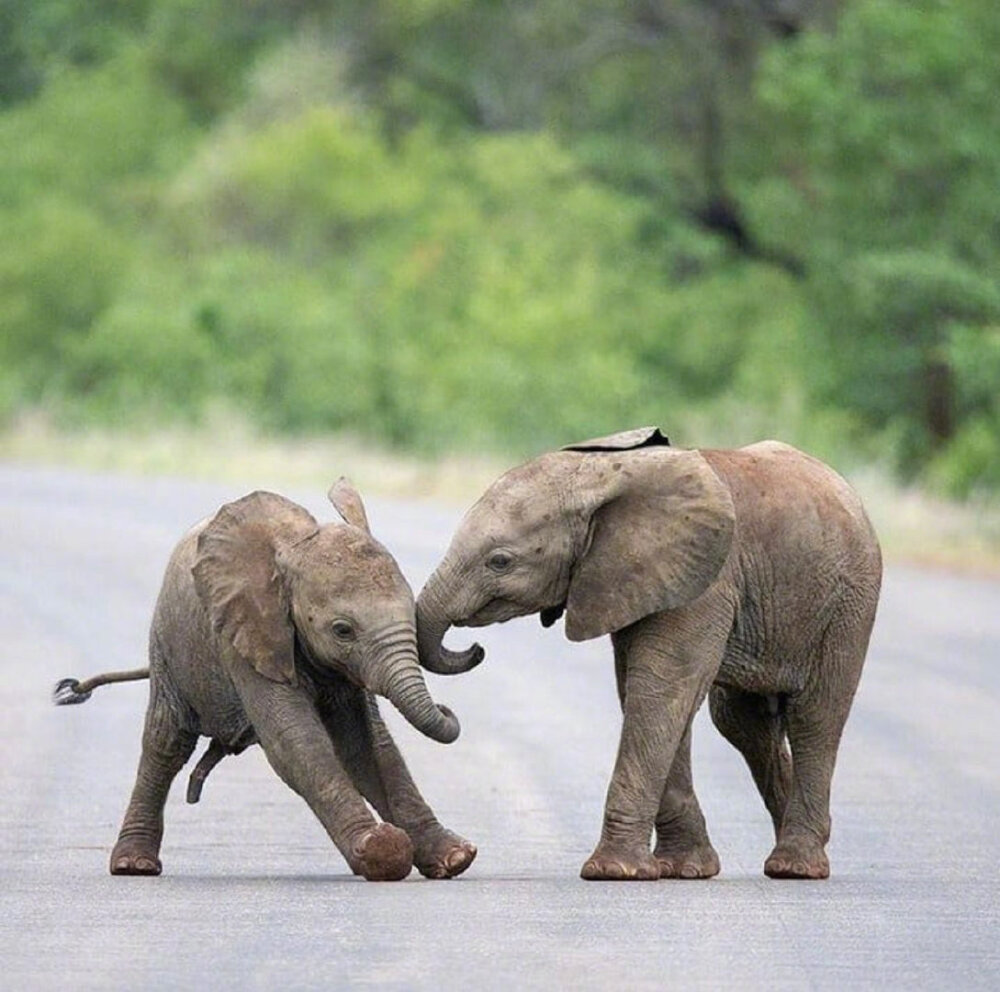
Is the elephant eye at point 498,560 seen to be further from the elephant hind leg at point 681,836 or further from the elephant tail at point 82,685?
the elephant tail at point 82,685

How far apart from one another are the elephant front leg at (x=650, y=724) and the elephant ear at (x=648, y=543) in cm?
16

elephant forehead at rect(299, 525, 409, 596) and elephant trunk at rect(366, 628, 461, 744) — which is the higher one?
elephant forehead at rect(299, 525, 409, 596)

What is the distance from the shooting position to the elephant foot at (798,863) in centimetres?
1232

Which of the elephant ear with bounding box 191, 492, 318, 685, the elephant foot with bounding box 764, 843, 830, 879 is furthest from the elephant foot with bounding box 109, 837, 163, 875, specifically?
the elephant foot with bounding box 764, 843, 830, 879

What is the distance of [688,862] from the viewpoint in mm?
12297

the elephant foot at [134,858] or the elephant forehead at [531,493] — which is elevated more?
the elephant forehead at [531,493]

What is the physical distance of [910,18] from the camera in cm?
3831

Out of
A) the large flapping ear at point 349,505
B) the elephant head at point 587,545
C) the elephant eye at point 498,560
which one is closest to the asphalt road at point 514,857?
the elephant head at point 587,545

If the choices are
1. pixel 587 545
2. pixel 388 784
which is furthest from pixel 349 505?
pixel 388 784

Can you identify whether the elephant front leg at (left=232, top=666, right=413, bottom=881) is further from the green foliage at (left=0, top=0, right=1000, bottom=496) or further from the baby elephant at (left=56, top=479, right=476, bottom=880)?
the green foliage at (left=0, top=0, right=1000, bottom=496)

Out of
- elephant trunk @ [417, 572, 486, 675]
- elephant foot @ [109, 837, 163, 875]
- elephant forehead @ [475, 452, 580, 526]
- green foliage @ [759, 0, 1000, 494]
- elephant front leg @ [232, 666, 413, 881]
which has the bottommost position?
green foliage @ [759, 0, 1000, 494]

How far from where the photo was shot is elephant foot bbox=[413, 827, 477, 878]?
1191 centimetres

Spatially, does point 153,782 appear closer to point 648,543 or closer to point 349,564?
point 349,564

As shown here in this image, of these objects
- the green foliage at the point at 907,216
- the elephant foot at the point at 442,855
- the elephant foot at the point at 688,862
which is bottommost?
the green foliage at the point at 907,216
